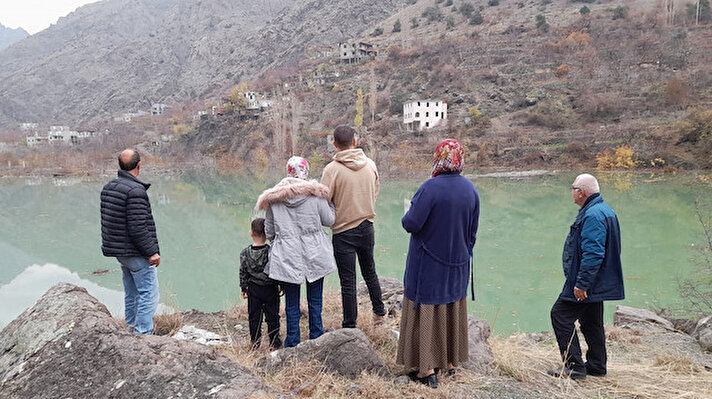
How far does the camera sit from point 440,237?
2490 millimetres

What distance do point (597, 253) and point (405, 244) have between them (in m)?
9.64

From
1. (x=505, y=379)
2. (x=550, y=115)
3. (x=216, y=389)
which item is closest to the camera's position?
(x=216, y=389)

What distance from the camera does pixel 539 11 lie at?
63.3m

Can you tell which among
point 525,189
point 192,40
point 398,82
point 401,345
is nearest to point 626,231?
point 525,189

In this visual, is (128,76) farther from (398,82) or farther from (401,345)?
(401,345)

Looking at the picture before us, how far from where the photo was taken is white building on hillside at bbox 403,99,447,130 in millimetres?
41438

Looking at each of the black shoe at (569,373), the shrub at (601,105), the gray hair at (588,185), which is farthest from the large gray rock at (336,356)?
the shrub at (601,105)

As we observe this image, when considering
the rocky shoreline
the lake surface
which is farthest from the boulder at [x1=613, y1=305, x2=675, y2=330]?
the rocky shoreline

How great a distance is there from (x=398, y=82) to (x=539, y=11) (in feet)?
95.8

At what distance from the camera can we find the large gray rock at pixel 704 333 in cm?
416

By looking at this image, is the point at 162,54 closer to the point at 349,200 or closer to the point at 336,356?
the point at 349,200

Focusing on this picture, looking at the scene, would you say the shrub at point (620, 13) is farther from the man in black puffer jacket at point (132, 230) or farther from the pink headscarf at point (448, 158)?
the man in black puffer jacket at point (132, 230)

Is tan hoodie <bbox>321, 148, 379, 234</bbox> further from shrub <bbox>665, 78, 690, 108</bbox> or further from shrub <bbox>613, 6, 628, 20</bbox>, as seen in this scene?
shrub <bbox>613, 6, 628, 20</bbox>

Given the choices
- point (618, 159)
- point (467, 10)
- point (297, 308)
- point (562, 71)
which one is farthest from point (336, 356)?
point (467, 10)
